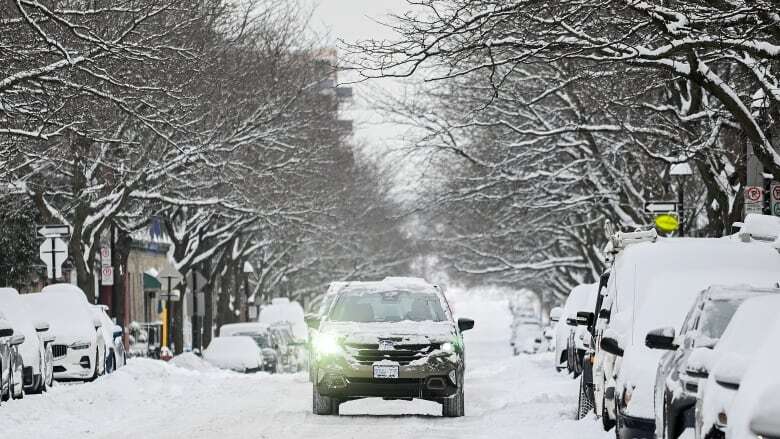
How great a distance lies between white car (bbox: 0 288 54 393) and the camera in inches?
1012

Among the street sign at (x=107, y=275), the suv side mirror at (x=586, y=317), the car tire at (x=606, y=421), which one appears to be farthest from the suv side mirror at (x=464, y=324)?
the street sign at (x=107, y=275)

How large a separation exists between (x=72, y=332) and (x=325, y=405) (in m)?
12.1

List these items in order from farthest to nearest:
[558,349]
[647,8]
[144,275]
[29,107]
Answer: [144,275], [558,349], [29,107], [647,8]

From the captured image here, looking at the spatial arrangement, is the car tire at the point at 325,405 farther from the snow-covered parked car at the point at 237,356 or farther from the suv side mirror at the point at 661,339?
the snow-covered parked car at the point at 237,356

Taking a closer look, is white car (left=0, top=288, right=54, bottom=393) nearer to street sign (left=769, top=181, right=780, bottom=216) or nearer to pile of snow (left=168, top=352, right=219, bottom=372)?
street sign (left=769, top=181, right=780, bottom=216)

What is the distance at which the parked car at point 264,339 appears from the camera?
45.6 metres

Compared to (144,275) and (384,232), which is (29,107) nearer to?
(144,275)

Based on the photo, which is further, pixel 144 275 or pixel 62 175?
pixel 144 275

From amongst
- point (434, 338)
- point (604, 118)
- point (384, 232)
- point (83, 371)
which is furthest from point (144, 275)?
point (434, 338)

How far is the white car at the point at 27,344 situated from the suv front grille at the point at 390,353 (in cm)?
722

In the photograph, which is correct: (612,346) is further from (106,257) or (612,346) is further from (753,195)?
(106,257)

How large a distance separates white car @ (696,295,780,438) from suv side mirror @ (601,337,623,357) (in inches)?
171

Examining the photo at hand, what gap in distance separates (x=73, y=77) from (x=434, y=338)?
13.5 m

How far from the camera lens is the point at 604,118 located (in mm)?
39875
